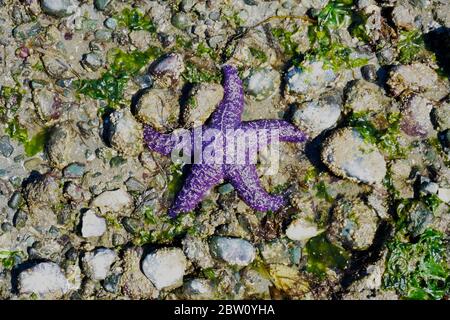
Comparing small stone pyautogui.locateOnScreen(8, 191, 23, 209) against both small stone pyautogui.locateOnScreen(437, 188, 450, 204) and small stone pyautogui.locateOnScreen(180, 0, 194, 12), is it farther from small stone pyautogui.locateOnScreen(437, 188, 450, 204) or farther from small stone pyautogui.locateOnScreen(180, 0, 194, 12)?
small stone pyautogui.locateOnScreen(437, 188, 450, 204)

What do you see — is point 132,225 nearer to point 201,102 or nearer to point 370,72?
point 201,102

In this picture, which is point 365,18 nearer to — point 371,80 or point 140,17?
point 371,80

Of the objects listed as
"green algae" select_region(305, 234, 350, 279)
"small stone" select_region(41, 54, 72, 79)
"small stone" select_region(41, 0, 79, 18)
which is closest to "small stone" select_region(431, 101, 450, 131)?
"green algae" select_region(305, 234, 350, 279)

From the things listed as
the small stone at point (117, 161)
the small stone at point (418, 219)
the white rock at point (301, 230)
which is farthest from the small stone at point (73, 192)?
the small stone at point (418, 219)

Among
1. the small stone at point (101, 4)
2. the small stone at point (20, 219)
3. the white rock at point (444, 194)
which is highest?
the small stone at point (101, 4)

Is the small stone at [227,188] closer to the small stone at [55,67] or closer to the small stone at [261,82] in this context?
the small stone at [261,82]
